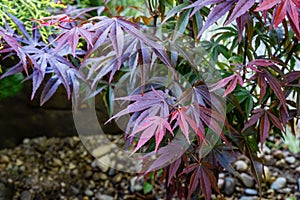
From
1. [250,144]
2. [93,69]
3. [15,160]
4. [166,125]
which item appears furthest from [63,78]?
[15,160]

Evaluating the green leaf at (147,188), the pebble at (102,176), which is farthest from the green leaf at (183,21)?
the pebble at (102,176)

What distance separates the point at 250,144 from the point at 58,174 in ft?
3.21

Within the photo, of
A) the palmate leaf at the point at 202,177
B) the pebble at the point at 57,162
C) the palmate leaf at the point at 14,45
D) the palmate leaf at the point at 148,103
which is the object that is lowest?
the pebble at the point at 57,162

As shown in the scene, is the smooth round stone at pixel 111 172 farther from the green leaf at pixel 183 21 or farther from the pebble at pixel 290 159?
the green leaf at pixel 183 21

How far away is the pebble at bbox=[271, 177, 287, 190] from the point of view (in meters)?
1.86

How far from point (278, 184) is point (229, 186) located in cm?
22

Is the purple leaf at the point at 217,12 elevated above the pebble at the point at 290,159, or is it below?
above

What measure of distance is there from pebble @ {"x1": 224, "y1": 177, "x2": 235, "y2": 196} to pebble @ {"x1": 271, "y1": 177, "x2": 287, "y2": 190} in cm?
18

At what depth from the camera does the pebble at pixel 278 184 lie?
1856 millimetres

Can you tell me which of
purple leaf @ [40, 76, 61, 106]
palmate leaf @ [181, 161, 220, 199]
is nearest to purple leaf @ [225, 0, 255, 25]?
palmate leaf @ [181, 161, 220, 199]

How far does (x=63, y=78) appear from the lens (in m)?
1.14

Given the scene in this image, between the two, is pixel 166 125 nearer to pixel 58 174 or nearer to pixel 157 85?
pixel 157 85

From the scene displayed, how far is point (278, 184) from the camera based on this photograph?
1.87 meters

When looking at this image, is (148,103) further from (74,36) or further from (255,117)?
(255,117)
